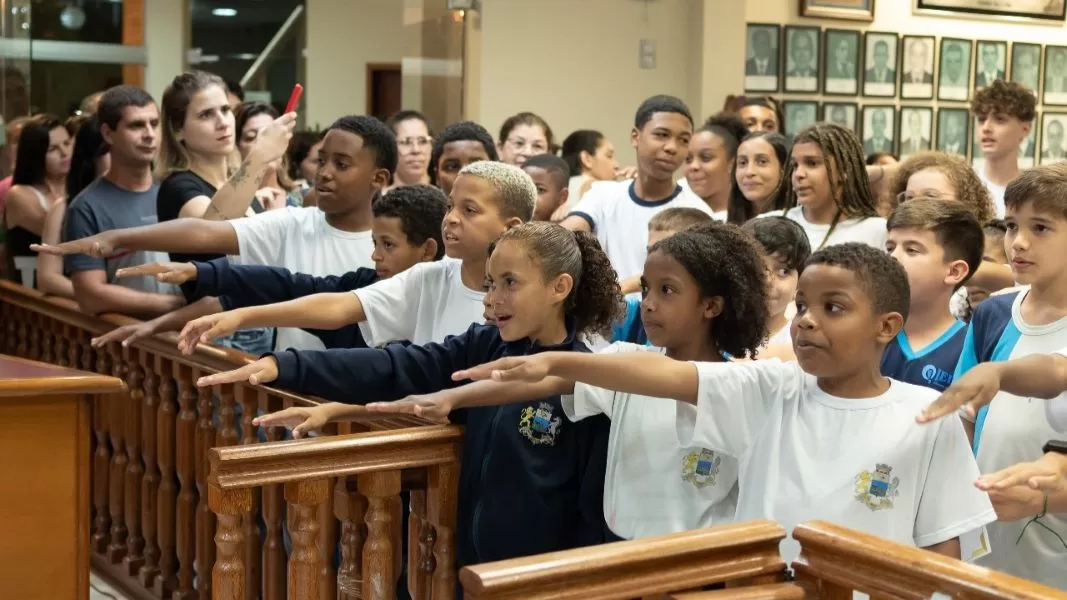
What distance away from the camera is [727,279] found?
8.48ft

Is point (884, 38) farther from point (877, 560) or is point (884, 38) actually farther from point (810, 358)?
point (877, 560)

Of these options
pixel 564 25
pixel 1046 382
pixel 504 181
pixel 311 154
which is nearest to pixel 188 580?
pixel 504 181

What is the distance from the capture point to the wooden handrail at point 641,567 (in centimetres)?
173

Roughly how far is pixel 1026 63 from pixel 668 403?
25.9ft

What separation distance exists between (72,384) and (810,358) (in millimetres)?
1612

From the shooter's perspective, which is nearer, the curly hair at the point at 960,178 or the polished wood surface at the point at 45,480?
the polished wood surface at the point at 45,480

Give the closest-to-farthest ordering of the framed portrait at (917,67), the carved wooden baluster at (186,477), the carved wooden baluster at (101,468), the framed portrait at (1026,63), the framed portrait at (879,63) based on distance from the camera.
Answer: the carved wooden baluster at (186,477), the carved wooden baluster at (101,468), the framed portrait at (879,63), the framed portrait at (917,67), the framed portrait at (1026,63)

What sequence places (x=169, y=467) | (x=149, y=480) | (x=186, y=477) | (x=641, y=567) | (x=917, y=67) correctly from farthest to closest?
1. (x=917, y=67)
2. (x=149, y=480)
3. (x=169, y=467)
4. (x=186, y=477)
5. (x=641, y=567)

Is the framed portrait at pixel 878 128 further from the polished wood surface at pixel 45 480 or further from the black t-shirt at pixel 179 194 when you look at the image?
the polished wood surface at pixel 45 480

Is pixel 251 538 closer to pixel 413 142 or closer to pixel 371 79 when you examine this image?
pixel 413 142

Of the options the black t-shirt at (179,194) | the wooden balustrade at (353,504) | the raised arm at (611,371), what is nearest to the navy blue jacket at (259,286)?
the black t-shirt at (179,194)

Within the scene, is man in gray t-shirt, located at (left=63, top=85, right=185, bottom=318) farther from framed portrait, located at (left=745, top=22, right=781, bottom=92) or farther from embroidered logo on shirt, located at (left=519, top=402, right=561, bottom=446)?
framed portrait, located at (left=745, top=22, right=781, bottom=92)

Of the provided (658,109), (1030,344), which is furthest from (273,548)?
(658,109)

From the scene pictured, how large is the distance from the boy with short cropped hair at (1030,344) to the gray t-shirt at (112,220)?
273 cm
